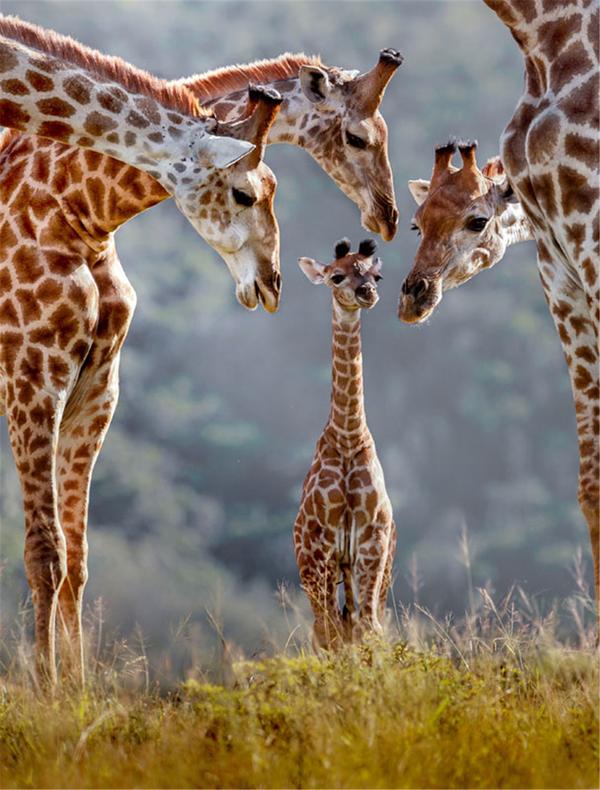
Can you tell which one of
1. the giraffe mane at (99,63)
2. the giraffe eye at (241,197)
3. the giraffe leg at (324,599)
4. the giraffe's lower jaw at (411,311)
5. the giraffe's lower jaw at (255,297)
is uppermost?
the giraffe mane at (99,63)

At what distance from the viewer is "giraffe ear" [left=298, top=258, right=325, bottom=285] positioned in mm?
11375

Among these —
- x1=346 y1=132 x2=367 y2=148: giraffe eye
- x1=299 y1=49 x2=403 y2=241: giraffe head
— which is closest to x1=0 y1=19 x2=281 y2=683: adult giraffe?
x1=299 y1=49 x2=403 y2=241: giraffe head

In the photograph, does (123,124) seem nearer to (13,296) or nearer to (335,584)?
(13,296)

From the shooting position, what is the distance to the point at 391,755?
5348 millimetres

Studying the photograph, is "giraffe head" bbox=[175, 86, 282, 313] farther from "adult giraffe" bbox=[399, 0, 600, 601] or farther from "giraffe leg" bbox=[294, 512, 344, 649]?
"giraffe leg" bbox=[294, 512, 344, 649]

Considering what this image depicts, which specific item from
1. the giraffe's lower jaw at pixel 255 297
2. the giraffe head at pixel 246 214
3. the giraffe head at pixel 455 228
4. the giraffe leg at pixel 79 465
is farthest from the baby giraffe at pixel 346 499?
the giraffe head at pixel 246 214

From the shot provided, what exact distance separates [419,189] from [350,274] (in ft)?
3.59

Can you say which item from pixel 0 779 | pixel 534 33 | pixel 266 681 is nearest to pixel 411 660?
pixel 266 681

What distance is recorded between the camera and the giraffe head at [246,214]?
8211 millimetres

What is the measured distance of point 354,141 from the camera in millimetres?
10680

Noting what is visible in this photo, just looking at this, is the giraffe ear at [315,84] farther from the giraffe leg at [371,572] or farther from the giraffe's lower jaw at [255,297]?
the giraffe leg at [371,572]

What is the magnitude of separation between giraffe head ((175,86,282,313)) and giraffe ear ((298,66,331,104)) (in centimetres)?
230

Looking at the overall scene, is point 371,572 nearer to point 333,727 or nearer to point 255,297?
point 255,297

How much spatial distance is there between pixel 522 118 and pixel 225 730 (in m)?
3.74
